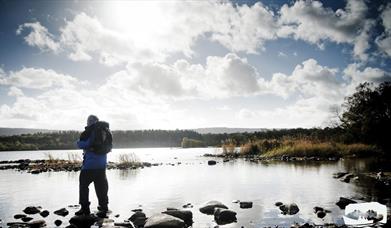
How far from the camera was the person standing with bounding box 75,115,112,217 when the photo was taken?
12.1 meters

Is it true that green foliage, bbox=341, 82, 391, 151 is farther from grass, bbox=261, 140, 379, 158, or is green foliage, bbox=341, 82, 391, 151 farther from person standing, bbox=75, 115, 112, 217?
person standing, bbox=75, 115, 112, 217

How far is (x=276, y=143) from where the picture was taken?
156 feet

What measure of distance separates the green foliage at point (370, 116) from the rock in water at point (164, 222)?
36.2 meters

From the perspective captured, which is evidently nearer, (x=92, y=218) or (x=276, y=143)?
(x=92, y=218)

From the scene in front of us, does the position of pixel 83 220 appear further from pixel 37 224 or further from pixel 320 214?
pixel 320 214

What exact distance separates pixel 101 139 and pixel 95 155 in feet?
1.87

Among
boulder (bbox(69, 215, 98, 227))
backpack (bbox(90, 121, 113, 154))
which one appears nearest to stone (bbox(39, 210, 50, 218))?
boulder (bbox(69, 215, 98, 227))

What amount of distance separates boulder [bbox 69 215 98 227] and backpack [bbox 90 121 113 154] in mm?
2204

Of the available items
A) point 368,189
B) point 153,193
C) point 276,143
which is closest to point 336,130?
point 276,143

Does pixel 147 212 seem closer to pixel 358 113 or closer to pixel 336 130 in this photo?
pixel 358 113

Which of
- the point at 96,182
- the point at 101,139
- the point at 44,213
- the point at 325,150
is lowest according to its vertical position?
the point at 44,213

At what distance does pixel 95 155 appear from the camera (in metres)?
12.2

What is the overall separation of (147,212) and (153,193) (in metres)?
4.79

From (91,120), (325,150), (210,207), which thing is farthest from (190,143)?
(91,120)
